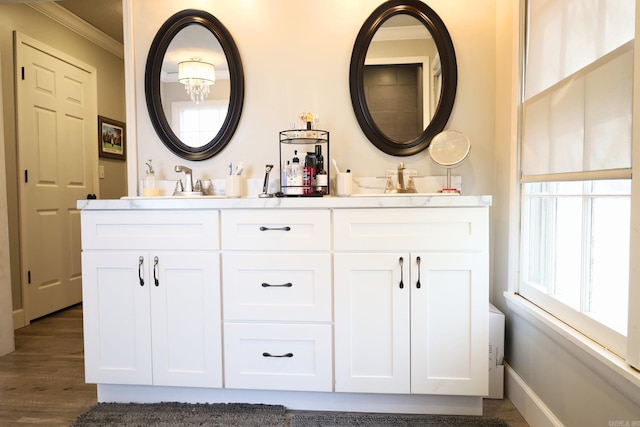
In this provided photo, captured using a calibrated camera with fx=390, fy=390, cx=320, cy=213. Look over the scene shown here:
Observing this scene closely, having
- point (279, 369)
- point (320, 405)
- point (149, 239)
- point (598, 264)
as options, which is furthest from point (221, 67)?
point (598, 264)

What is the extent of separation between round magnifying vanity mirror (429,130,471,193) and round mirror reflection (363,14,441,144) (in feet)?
0.39

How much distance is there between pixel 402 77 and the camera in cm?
210

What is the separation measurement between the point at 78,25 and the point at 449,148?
11.4 ft

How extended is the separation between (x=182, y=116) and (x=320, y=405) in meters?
1.70

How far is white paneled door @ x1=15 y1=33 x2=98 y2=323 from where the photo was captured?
3.03m

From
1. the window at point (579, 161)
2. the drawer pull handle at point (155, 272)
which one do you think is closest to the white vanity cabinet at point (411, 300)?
the window at point (579, 161)

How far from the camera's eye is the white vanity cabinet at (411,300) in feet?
5.35

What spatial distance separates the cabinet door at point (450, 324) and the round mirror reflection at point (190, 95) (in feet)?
4.49

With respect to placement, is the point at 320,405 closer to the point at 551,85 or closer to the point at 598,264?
the point at 598,264

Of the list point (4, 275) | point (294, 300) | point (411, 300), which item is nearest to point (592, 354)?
point (411, 300)

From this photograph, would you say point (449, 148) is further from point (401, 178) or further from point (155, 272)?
point (155, 272)

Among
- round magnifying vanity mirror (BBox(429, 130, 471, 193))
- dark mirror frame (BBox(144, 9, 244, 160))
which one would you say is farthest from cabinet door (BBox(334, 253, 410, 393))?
dark mirror frame (BBox(144, 9, 244, 160))

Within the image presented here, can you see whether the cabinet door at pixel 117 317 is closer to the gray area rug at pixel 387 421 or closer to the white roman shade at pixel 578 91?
the gray area rug at pixel 387 421

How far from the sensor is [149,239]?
1.76m
